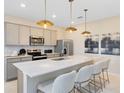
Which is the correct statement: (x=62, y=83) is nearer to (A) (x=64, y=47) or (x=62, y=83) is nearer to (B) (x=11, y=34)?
(B) (x=11, y=34)

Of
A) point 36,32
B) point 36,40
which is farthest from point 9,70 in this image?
point 36,32

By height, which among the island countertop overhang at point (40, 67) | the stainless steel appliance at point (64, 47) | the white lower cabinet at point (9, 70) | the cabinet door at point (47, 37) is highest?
the cabinet door at point (47, 37)

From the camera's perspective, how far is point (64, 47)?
571 cm

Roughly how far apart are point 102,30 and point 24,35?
3.60 m

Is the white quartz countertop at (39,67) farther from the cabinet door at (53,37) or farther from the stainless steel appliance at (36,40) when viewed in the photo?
the cabinet door at (53,37)

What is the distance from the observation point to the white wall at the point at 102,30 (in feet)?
14.4

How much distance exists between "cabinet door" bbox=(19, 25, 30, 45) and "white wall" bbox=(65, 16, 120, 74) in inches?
109

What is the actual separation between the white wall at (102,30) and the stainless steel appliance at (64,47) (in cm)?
35

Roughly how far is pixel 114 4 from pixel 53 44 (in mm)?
3573

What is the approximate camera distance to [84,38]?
561 cm

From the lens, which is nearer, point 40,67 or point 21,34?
point 40,67

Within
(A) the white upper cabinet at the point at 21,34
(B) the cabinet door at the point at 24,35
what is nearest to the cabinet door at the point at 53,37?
(A) the white upper cabinet at the point at 21,34

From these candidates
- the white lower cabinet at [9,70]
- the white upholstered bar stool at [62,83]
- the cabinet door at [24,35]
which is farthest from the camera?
the cabinet door at [24,35]
